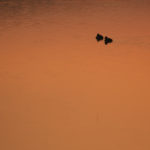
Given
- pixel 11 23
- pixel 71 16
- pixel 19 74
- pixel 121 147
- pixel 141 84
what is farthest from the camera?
pixel 71 16

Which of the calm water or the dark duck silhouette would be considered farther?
the dark duck silhouette

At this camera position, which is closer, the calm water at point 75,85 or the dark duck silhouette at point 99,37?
the calm water at point 75,85

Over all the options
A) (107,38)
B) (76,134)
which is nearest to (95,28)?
(107,38)

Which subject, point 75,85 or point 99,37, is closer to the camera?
point 75,85

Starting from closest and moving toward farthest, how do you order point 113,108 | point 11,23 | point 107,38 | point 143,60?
1. point 113,108
2. point 143,60
3. point 107,38
4. point 11,23

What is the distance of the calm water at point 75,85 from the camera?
2.68 m

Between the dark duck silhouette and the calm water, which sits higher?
the dark duck silhouette

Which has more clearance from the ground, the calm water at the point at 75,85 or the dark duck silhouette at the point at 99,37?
the dark duck silhouette at the point at 99,37

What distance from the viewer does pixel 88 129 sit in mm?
2779

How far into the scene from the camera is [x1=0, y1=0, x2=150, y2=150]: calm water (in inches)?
106

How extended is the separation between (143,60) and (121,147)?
2.13 m

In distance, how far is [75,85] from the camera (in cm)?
366

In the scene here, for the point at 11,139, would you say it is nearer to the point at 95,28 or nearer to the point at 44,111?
the point at 44,111

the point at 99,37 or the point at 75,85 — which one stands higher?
the point at 99,37
